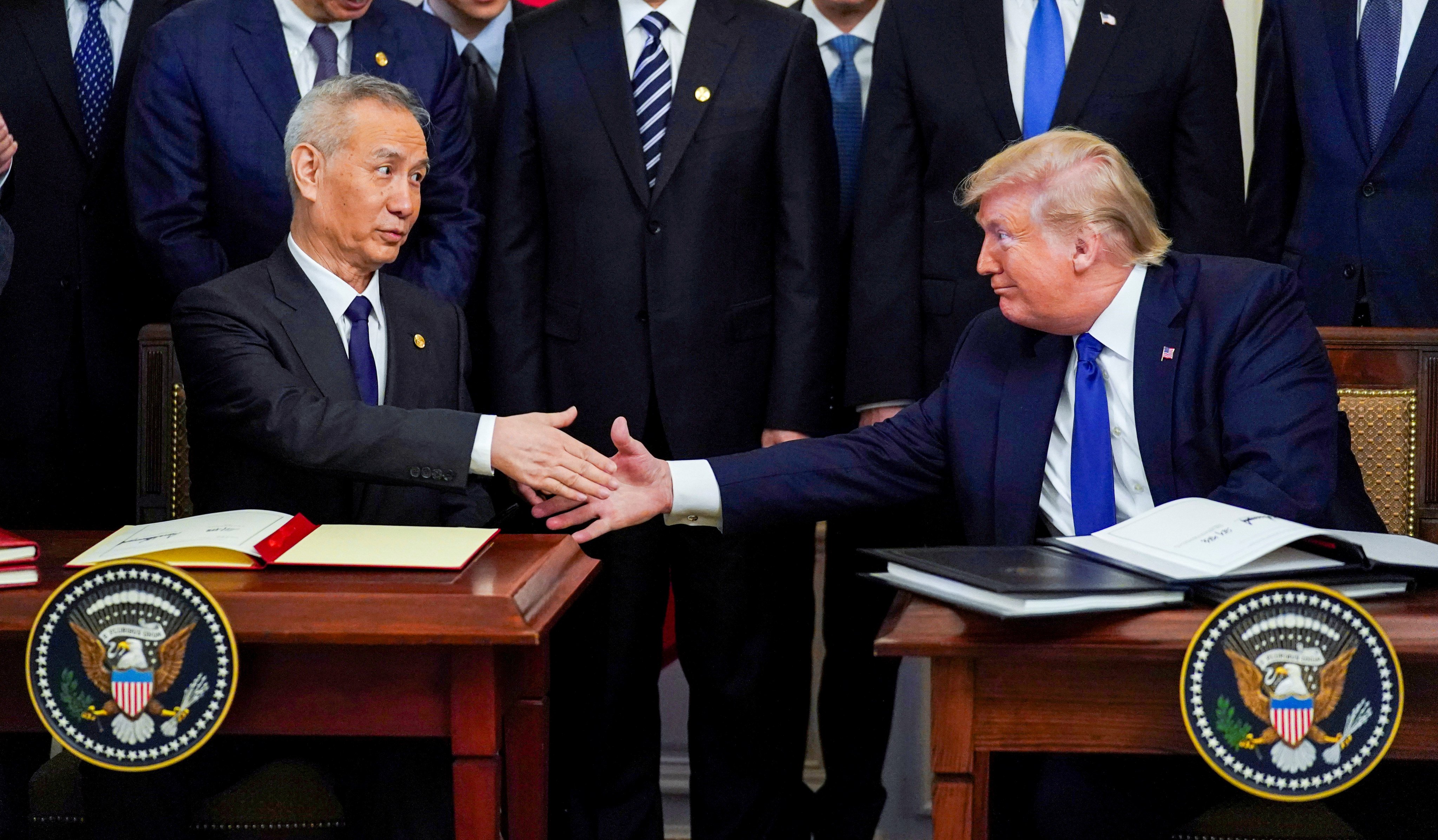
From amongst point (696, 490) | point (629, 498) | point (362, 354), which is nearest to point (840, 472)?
point (696, 490)

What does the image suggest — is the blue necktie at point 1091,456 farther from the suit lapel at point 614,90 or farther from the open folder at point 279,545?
the suit lapel at point 614,90

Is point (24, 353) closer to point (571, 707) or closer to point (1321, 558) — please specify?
point (571, 707)

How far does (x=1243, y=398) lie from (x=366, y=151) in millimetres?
1508

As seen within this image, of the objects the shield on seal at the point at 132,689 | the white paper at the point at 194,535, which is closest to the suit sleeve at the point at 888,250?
the white paper at the point at 194,535

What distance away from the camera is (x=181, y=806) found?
2.24 metres

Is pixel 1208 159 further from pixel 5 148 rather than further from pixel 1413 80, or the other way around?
pixel 5 148

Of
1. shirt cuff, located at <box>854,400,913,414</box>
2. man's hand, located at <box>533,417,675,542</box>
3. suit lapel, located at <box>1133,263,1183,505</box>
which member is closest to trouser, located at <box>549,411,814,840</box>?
shirt cuff, located at <box>854,400,913,414</box>

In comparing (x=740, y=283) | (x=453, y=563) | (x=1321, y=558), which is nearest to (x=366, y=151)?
(x=740, y=283)

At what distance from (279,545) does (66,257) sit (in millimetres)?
1606

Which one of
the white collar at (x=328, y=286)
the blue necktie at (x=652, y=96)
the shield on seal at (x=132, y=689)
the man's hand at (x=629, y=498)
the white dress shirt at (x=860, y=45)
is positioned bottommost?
the shield on seal at (x=132, y=689)

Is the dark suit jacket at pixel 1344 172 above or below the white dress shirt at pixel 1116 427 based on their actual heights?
above

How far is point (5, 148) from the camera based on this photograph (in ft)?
9.86

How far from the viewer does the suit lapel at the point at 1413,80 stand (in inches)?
127

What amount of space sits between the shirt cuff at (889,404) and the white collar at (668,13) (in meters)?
0.83
